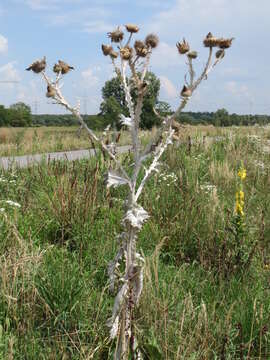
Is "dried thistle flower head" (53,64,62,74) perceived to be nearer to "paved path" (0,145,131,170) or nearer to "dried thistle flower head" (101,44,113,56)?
"dried thistle flower head" (101,44,113,56)

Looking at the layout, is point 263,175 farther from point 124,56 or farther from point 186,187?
point 124,56

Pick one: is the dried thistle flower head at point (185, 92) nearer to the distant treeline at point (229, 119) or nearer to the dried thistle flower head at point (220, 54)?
the dried thistle flower head at point (220, 54)

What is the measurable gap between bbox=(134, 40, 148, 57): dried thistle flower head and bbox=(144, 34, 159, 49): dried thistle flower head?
0.05ft

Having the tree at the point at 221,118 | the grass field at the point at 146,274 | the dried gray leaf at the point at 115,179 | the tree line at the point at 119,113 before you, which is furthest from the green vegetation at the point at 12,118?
the dried gray leaf at the point at 115,179

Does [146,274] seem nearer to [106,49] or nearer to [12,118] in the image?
[106,49]

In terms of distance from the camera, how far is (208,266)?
3240 millimetres

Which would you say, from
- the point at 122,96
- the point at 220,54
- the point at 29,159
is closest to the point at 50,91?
the point at 220,54

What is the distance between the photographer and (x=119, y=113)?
6.23 ft

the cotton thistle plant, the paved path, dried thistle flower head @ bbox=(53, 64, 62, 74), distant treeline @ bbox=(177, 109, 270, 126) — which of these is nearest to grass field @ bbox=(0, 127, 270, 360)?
the cotton thistle plant

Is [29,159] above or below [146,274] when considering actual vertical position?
above

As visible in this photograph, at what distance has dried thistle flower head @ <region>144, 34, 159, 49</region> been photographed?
1646 mm

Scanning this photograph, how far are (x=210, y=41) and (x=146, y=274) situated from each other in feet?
3.86

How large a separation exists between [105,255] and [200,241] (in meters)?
0.72

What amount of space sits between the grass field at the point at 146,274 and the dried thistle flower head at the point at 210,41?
1.13 metres
